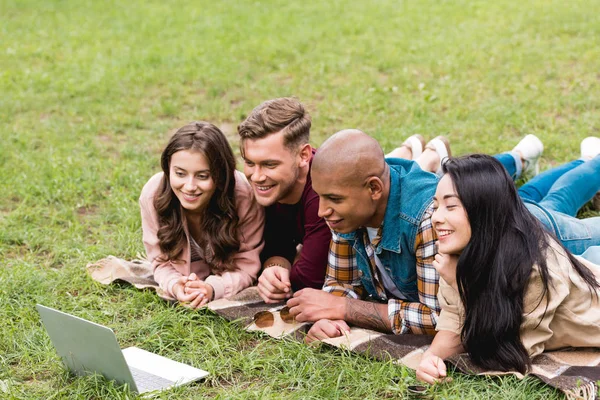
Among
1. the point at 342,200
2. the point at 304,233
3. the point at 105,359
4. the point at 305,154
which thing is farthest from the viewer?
the point at 304,233

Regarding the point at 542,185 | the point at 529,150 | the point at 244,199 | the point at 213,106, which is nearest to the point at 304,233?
the point at 244,199

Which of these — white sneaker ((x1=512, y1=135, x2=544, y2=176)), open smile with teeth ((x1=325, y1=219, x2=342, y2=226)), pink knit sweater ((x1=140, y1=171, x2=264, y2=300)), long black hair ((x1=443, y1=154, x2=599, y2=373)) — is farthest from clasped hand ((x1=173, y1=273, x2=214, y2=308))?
white sneaker ((x1=512, y1=135, x2=544, y2=176))

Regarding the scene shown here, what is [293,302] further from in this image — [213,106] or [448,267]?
[213,106]

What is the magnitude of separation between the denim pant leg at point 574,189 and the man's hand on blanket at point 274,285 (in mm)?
1578

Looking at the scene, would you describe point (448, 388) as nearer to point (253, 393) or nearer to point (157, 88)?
point (253, 393)

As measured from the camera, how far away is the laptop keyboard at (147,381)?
3.19 meters

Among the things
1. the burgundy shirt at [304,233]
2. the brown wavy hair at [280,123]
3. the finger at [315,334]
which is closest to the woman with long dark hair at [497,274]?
the finger at [315,334]

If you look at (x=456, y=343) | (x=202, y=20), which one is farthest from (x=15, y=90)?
(x=456, y=343)

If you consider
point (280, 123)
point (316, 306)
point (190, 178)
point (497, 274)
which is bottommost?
point (316, 306)

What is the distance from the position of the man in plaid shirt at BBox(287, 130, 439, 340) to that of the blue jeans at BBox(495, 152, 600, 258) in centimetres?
86

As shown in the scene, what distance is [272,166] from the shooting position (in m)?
3.86

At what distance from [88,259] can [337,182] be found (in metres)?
1.98

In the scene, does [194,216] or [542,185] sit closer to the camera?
[194,216]

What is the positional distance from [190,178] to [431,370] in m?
1.62
